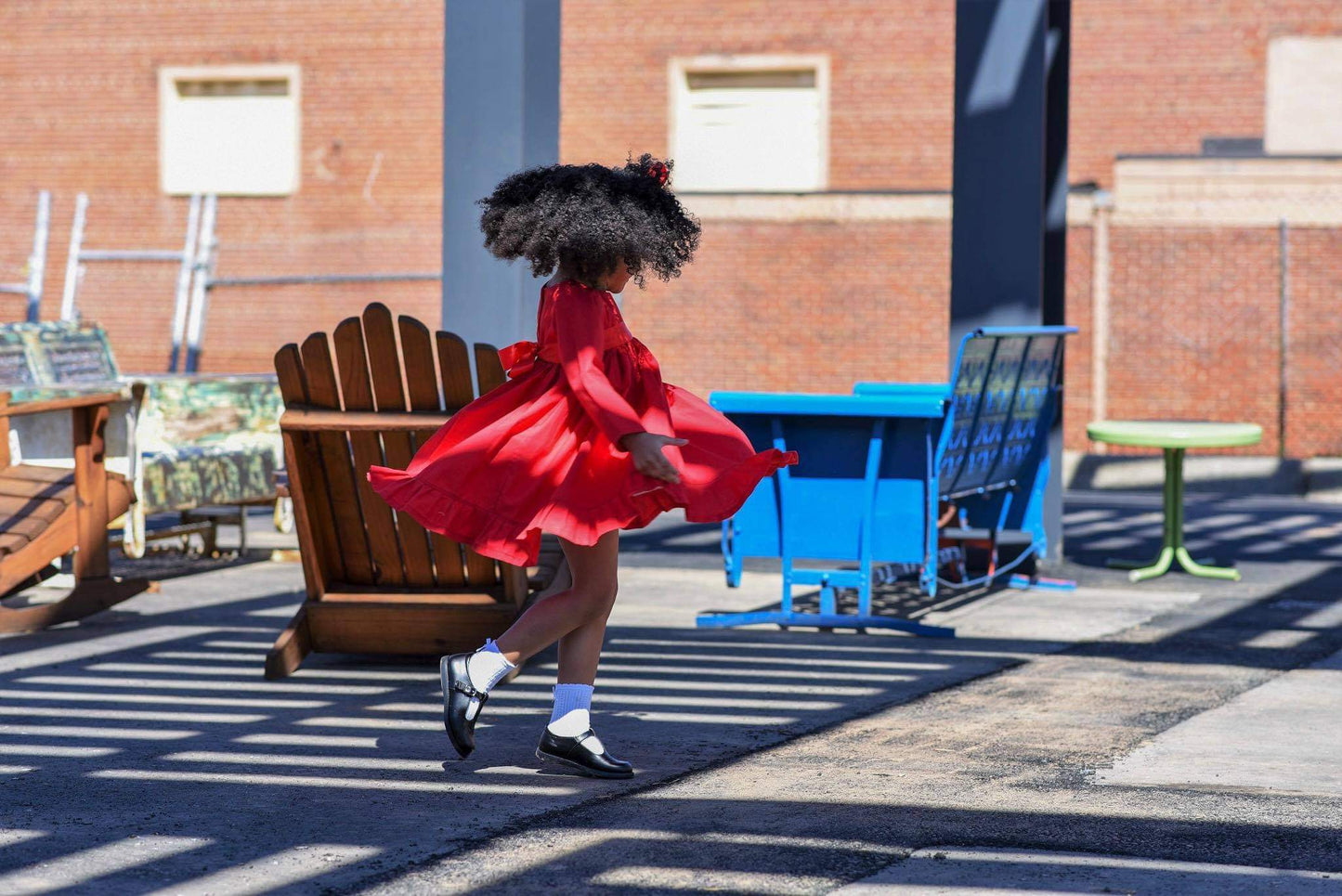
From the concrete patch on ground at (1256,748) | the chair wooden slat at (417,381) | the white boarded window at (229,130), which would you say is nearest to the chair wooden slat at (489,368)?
the chair wooden slat at (417,381)

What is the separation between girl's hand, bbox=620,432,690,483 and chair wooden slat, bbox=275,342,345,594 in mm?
2184

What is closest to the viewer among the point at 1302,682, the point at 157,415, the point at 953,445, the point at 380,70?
the point at 1302,682

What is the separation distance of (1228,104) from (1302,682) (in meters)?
15.9

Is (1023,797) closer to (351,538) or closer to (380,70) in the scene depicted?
(351,538)

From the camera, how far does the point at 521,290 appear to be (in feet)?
23.4

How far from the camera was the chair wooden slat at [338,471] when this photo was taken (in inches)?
253

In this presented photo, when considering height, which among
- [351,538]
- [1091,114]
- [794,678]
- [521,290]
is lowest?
[794,678]

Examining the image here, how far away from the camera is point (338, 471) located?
657 centimetres

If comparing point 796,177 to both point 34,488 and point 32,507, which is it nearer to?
point 34,488

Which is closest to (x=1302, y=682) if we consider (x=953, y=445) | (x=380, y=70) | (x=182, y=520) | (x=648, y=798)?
(x=953, y=445)

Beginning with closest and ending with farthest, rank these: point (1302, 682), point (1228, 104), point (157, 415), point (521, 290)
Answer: point (1302, 682)
point (521, 290)
point (157, 415)
point (1228, 104)

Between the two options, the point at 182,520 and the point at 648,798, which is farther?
the point at 182,520

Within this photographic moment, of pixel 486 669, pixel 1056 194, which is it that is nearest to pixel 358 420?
pixel 486 669

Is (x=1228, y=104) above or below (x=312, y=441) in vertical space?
above
